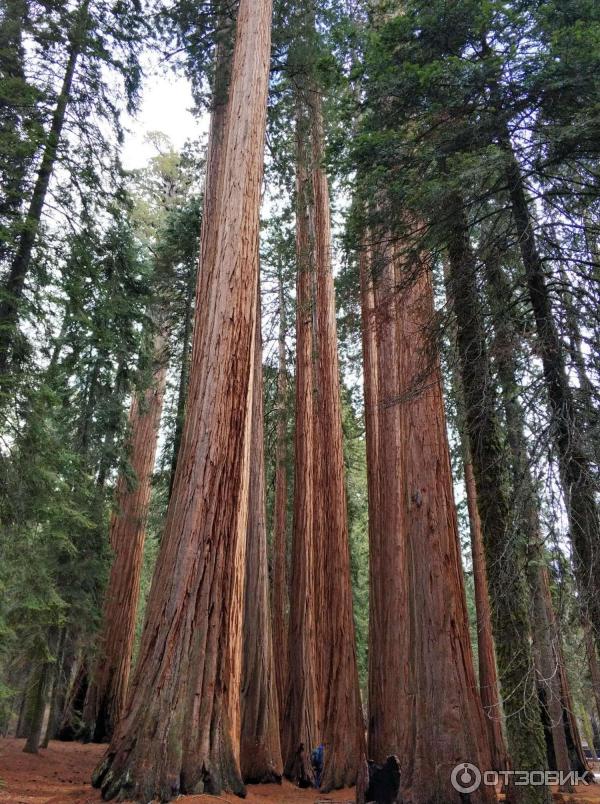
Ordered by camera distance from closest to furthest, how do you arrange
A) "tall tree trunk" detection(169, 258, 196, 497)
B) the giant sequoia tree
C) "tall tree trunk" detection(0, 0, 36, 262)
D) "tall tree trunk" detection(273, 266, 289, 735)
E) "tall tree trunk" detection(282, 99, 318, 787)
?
"tall tree trunk" detection(0, 0, 36, 262)
the giant sequoia tree
"tall tree trunk" detection(282, 99, 318, 787)
"tall tree trunk" detection(169, 258, 196, 497)
"tall tree trunk" detection(273, 266, 289, 735)

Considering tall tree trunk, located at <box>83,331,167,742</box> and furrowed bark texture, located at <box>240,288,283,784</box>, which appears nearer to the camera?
furrowed bark texture, located at <box>240,288,283,784</box>

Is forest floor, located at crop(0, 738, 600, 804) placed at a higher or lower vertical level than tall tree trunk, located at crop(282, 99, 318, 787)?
lower

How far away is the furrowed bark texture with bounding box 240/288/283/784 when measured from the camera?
24.7 feet

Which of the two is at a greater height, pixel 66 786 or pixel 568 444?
pixel 568 444

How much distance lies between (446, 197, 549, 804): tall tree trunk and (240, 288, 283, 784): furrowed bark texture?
274cm

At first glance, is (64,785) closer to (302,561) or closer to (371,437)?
(302,561)

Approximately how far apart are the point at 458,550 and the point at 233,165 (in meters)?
4.96

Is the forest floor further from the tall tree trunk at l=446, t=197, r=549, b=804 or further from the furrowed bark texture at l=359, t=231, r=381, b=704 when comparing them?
the furrowed bark texture at l=359, t=231, r=381, b=704

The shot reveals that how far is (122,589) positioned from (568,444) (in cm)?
1254

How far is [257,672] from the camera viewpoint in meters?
7.87

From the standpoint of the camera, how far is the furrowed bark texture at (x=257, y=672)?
7531 millimetres

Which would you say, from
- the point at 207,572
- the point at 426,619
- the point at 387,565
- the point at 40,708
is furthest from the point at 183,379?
the point at 426,619

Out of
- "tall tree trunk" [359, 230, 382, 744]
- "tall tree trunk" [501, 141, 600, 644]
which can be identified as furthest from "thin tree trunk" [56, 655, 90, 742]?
"tall tree trunk" [501, 141, 600, 644]

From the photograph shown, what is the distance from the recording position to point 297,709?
30.0 feet
